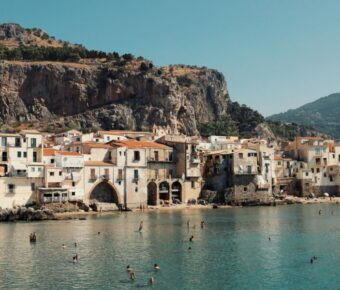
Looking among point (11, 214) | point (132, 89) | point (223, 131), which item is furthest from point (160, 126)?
point (11, 214)

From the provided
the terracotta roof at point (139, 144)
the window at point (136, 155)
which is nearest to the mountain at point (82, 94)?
the terracotta roof at point (139, 144)

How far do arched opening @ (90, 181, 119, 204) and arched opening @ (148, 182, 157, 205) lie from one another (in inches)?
248

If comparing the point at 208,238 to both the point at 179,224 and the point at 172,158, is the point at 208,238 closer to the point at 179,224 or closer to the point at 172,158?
the point at 179,224

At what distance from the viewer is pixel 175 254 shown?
43.2m

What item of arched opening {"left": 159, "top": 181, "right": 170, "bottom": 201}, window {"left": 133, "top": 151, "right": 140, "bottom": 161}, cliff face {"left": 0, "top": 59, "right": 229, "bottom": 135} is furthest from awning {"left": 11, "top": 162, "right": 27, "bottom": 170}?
cliff face {"left": 0, "top": 59, "right": 229, "bottom": 135}

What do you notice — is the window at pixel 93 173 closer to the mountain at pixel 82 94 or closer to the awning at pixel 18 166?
the awning at pixel 18 166

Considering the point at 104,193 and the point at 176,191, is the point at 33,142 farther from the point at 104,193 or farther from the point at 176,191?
the point at 176,191

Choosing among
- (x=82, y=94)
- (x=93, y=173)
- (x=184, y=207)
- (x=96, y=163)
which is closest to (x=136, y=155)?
(x=96, y=163)

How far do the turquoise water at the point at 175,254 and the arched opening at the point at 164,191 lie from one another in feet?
60.4

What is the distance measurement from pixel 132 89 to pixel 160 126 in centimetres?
1169

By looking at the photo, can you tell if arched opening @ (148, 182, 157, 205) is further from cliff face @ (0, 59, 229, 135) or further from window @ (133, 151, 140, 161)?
cliff face @ (0, 59, 229, 135)

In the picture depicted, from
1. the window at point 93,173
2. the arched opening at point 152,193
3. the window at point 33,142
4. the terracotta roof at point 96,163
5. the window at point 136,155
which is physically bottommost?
the arched opening at point 152,193

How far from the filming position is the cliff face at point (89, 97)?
139 metres

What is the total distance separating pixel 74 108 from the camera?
466 ft
